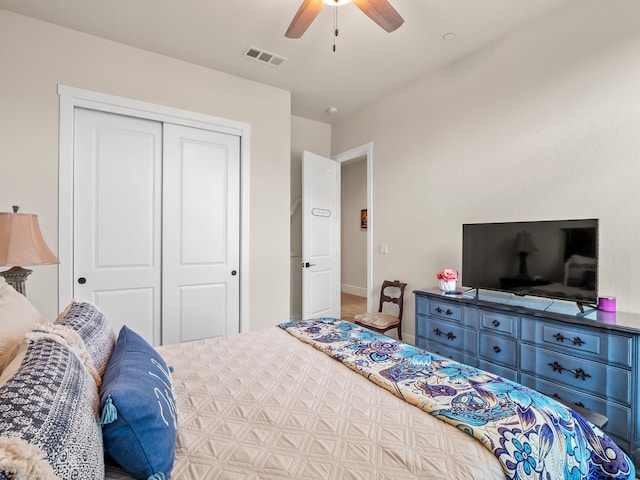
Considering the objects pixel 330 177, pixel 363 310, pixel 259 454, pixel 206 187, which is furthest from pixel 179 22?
pixel 363 310

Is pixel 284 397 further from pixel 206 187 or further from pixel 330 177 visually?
pixel 330 177

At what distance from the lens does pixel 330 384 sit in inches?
54.4

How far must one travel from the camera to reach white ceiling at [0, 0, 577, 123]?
234 cm

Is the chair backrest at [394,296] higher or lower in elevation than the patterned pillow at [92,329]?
lower

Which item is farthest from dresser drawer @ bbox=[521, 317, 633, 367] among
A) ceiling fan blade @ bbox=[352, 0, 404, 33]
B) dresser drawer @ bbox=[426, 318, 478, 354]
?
ceiling fan blade @ bbox=[352, 0, 404, 33]

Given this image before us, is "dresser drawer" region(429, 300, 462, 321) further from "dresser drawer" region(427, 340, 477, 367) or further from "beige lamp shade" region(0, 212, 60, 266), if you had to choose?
"beige lamp shade" region(0, 212, 60, 266)

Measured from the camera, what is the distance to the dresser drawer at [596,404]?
1714 millimetres

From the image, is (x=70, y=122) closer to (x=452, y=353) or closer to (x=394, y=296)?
(x=394, y=296)

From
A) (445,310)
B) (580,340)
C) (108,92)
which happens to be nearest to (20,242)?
(108,92)

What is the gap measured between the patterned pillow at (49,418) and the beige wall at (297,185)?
138 inches

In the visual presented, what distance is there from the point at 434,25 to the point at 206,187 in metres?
2.48

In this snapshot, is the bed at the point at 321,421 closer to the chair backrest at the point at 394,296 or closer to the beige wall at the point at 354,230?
the chair backrest at the point at 394,296

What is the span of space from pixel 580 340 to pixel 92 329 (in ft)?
8.30


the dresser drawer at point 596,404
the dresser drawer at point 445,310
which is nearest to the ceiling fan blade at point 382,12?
the dresser drawer at point 445,310
